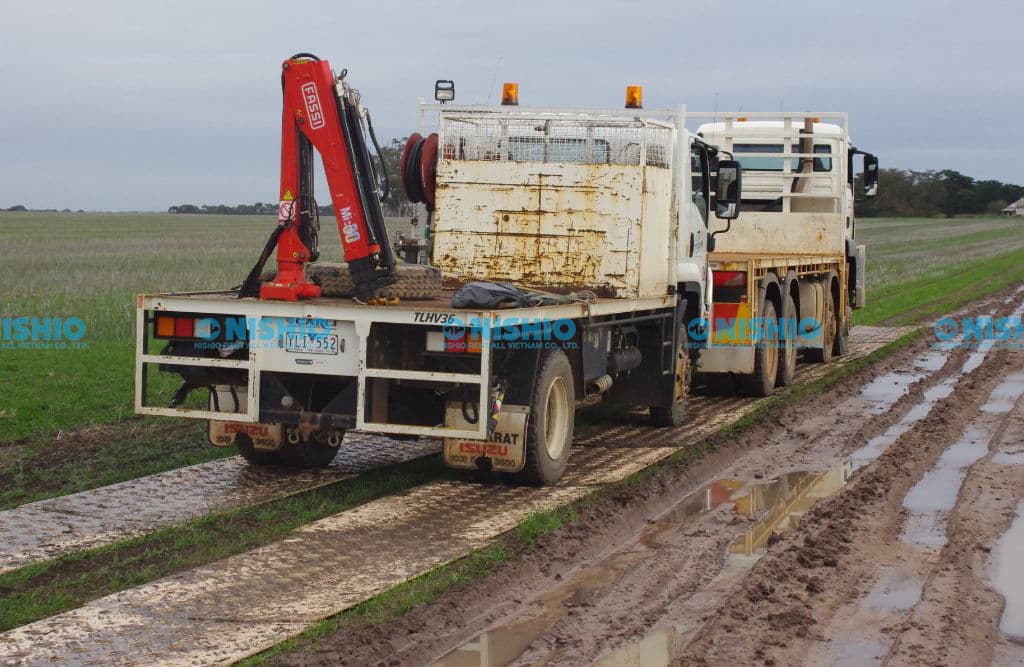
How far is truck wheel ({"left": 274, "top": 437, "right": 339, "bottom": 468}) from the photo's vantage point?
372 inches

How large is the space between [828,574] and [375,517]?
282 cm

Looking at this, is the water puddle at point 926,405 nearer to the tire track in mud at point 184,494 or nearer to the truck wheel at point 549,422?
the tire track in mud at point 184,494

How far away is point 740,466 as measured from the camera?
10.1 metres

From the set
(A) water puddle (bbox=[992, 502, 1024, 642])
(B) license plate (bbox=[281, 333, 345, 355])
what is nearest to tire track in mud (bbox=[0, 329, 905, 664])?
(B) license plate (bbox=[281, 333, 345, 355])

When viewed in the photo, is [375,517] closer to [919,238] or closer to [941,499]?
[941,499]

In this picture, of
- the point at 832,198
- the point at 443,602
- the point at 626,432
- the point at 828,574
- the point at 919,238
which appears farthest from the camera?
the point at 919,238

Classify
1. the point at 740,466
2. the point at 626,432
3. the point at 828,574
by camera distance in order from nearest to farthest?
1. the point at 828,574
2. the point at 740,466
3. the point at 626,432

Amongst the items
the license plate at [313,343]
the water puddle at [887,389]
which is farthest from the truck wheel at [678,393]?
the license plate at [313,343]

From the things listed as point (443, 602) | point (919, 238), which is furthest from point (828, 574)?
point (919, 238)

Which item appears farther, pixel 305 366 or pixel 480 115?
pixel 480 115

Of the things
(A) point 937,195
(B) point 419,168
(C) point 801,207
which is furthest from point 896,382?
(A) point 937,195

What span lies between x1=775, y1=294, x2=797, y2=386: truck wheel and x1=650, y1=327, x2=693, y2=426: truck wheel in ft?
9.85

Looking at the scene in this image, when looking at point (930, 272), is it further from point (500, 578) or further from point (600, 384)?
point (500, 578)

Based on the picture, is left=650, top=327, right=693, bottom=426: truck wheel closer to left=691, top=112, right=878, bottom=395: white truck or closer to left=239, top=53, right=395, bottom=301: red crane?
left=239, top=53, right=395, bottom=301: red crane
